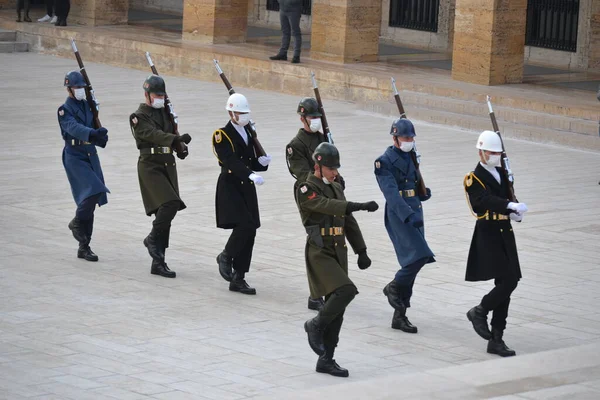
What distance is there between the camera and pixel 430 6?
2758 centimetres

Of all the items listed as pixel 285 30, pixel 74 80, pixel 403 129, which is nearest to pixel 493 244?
pixel 403 129

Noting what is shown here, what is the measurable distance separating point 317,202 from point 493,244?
1.45 meters

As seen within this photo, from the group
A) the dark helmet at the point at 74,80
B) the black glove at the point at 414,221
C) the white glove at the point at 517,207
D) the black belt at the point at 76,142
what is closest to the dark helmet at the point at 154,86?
the dark helmet at the point at 74,80

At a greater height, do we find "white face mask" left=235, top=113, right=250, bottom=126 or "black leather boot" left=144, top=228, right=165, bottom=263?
"white face mask" left=235, top=113, right=250, bottom=126

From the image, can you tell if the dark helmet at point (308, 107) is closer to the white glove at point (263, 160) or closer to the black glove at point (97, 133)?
the white glove at point (263, 160)

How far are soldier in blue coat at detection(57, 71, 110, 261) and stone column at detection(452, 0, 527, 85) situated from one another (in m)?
10.8

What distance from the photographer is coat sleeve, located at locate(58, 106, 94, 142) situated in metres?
12.1

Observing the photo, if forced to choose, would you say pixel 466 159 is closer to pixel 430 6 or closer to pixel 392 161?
pixel 392 161

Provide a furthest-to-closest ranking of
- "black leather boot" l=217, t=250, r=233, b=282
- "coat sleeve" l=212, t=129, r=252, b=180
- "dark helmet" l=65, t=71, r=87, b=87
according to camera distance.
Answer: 1. "dark helmet" l=65, t=71, r=87, b=87
2. "black leather boot" l=217, t=250, r=233, b=282
3. "coat sleeve" l=212, t=129, r=252, b=180

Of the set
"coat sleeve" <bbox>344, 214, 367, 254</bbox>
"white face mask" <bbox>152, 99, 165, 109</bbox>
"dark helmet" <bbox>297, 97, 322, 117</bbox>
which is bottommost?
"coat sleeve" <bbox>344, 214, 367, 254</bbox>

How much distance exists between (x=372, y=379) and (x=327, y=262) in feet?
2.98

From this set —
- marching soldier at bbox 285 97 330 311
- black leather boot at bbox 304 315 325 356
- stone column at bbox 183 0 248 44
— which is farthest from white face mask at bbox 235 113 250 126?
stone column at bbox 183 0 248 44

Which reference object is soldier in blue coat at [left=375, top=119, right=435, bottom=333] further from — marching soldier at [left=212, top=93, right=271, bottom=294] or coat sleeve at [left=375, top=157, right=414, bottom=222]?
marching soldier at [left=212, top=93, right=271, bottom=294]

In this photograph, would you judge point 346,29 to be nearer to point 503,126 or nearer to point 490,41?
point 490,41
